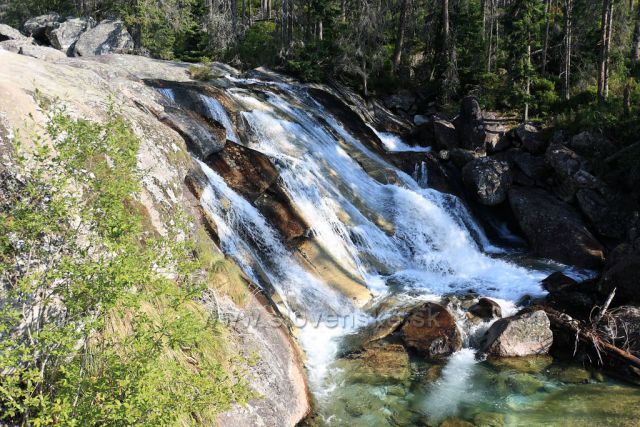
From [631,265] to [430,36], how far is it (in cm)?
2120

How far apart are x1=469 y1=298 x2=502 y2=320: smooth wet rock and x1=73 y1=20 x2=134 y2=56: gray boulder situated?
95.0 ft

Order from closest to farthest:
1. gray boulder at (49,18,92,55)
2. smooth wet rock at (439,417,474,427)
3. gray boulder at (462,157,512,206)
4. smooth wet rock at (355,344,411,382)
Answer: smooth wet rock at (439,417,474,427), smooth wet rock at (355,344,411,382), gray boulder at (462,157,512,206), gray boulder at (49,18,92,55)

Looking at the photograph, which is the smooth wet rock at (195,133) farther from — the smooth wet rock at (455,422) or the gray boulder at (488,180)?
the gray boulder at (488,180)

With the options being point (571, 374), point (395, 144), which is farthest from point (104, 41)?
point (571, 374)

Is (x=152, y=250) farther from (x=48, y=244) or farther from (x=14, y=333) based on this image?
(x=14, y=333)

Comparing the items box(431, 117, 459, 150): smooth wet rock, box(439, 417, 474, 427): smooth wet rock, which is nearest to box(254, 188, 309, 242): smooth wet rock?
box(439, 417, 474, 427): smooth wet rock

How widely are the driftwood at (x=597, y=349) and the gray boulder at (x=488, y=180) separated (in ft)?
26.0

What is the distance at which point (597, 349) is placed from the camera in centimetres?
943

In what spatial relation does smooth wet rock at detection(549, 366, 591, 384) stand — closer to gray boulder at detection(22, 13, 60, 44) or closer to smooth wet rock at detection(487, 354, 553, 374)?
smooth wet rock at detection(487, 354, 553, 374)

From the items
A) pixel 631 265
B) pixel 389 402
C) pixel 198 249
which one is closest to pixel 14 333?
pixel 198 249

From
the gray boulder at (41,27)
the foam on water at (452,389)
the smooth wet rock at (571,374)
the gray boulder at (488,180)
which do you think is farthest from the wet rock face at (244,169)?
the gray boulder at (41,27)

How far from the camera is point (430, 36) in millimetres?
28766

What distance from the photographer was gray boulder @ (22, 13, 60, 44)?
38625 millimetres

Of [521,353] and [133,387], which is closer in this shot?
[133,387]
